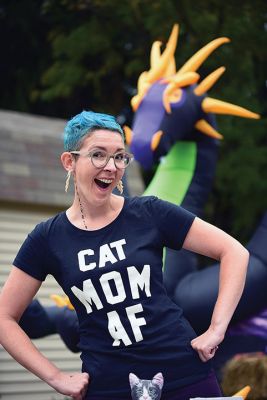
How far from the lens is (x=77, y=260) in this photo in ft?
7.85

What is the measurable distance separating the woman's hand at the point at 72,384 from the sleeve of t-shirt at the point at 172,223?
45 cm

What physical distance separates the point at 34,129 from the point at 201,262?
632 centimetres

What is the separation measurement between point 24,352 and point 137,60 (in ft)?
38.9

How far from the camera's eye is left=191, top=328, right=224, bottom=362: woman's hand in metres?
2.31

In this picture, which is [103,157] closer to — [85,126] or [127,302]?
[85,126]

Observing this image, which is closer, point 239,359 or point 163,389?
point 163,389

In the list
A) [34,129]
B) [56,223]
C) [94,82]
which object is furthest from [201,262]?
[56,223]

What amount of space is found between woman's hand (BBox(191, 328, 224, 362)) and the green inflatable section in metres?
3.36

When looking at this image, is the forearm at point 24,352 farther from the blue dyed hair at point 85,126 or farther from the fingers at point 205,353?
the blue dyed hair at point 85,126

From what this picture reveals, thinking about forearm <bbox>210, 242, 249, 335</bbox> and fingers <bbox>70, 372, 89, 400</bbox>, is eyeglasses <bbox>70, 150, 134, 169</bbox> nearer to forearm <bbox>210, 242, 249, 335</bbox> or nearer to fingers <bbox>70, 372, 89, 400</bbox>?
forearm <bbox>210, 242, 249, 335</bbox>

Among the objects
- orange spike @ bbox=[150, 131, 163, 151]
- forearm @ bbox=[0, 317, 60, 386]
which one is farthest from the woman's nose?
orange spike @ bbox=[150, 131, 163, 151]

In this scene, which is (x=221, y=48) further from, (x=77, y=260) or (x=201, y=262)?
(x=77, y=260)

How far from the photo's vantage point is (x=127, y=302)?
234cm

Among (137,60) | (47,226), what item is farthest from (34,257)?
(137,60)
